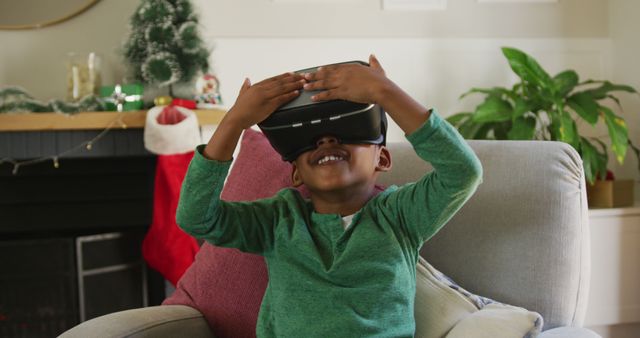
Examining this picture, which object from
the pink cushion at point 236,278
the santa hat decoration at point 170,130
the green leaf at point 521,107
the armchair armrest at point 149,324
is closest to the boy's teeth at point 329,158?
the pink cushion at point 236,278

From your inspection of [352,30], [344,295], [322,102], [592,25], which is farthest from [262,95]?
[592,25]

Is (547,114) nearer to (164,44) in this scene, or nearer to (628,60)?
(628,60)

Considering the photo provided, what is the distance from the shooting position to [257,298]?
5.13ft

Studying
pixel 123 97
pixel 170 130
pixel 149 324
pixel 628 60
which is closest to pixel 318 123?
pixel 149 324

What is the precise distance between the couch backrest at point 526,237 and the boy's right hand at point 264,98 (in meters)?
0.49

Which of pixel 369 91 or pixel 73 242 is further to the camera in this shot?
pixel 73 242

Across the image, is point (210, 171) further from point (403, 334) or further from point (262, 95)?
point (403, 334)

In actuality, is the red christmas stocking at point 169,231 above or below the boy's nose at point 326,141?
below

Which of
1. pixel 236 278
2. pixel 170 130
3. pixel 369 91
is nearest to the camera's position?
pixel 369 91

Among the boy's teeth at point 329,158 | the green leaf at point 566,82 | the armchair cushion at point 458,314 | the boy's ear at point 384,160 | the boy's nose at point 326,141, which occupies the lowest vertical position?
the armchair cushion at point 458,314

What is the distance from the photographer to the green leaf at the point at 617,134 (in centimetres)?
288

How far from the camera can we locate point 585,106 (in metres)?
2.94

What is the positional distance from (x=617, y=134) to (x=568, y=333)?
1811 mm

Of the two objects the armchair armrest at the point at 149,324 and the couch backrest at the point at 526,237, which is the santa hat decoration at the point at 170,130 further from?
the couch backrest at the point at 526,237
